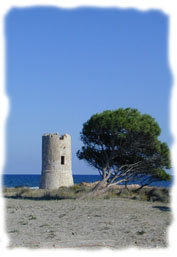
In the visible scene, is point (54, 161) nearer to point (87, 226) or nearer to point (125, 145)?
point (125, 145)

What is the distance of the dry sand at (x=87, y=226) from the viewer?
8719 millimetres

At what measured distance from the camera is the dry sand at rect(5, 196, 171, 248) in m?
8.72

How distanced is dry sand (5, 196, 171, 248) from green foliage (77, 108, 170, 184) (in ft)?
16.6

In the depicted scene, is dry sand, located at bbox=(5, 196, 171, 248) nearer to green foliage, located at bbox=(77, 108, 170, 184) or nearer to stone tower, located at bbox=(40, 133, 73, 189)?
green foliage, located at bbox=(77, 108, 170, 184)

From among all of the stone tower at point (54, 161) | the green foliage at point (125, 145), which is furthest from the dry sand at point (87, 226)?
the stone tower at point (54, 161)

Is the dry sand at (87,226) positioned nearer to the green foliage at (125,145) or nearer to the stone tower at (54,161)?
the green foliage at (125,145)

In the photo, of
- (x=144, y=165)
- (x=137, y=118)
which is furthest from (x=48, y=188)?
(x=137, y=118)

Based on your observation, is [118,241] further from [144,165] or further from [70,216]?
[144,165]

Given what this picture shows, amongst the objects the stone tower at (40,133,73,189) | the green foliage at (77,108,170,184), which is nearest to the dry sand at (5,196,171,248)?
the green foliage at (77,108,170,184)

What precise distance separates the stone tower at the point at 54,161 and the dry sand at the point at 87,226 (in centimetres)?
1264

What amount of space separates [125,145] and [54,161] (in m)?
9.64

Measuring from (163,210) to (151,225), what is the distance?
15.8 feet

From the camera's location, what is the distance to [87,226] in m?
11.3

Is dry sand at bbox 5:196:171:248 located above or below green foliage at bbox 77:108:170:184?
below
